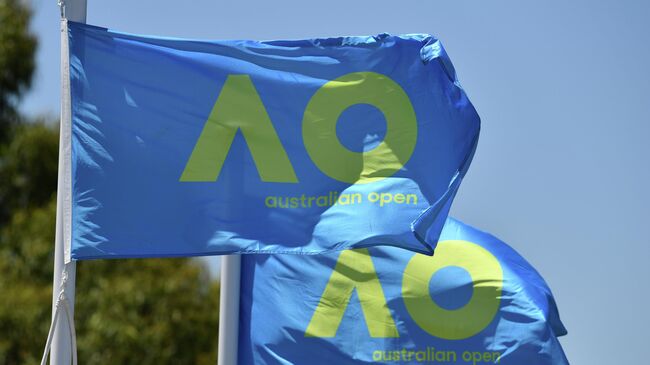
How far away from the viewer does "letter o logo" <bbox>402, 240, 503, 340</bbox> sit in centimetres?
1644

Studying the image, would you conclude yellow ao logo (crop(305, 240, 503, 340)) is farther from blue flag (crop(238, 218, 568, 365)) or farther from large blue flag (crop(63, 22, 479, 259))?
large blue flag (crop(63, 22, 479, 259))

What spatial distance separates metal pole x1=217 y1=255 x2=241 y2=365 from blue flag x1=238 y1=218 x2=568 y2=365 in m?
1.20

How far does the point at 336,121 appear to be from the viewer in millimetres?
11070

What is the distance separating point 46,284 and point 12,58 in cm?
411

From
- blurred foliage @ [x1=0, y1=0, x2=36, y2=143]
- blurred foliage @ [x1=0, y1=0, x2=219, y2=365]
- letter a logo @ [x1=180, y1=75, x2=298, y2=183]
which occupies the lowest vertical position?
blurred foliage @ [x1=0, y1=0, x2=219, y2=365]

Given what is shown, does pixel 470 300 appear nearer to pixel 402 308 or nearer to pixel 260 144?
pixel 402 308

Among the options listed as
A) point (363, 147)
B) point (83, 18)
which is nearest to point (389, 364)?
point (363, 147)

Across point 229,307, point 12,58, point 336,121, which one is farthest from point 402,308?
point 12,58

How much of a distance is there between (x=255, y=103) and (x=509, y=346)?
248 inches

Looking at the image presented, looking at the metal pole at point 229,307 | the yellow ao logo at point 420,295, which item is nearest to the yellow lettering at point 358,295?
the yellow ao logo at point 420,295

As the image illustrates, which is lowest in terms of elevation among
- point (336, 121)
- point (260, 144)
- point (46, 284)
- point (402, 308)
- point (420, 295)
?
point (46, 284)

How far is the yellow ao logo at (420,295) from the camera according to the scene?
15.8 m

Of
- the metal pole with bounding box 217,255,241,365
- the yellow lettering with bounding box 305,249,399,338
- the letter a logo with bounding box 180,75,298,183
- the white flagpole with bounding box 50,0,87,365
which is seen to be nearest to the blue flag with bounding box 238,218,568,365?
the yellow lettering with bounding box 305,249,399,338

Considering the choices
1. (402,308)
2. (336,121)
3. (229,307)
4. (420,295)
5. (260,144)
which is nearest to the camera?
(260,144)
